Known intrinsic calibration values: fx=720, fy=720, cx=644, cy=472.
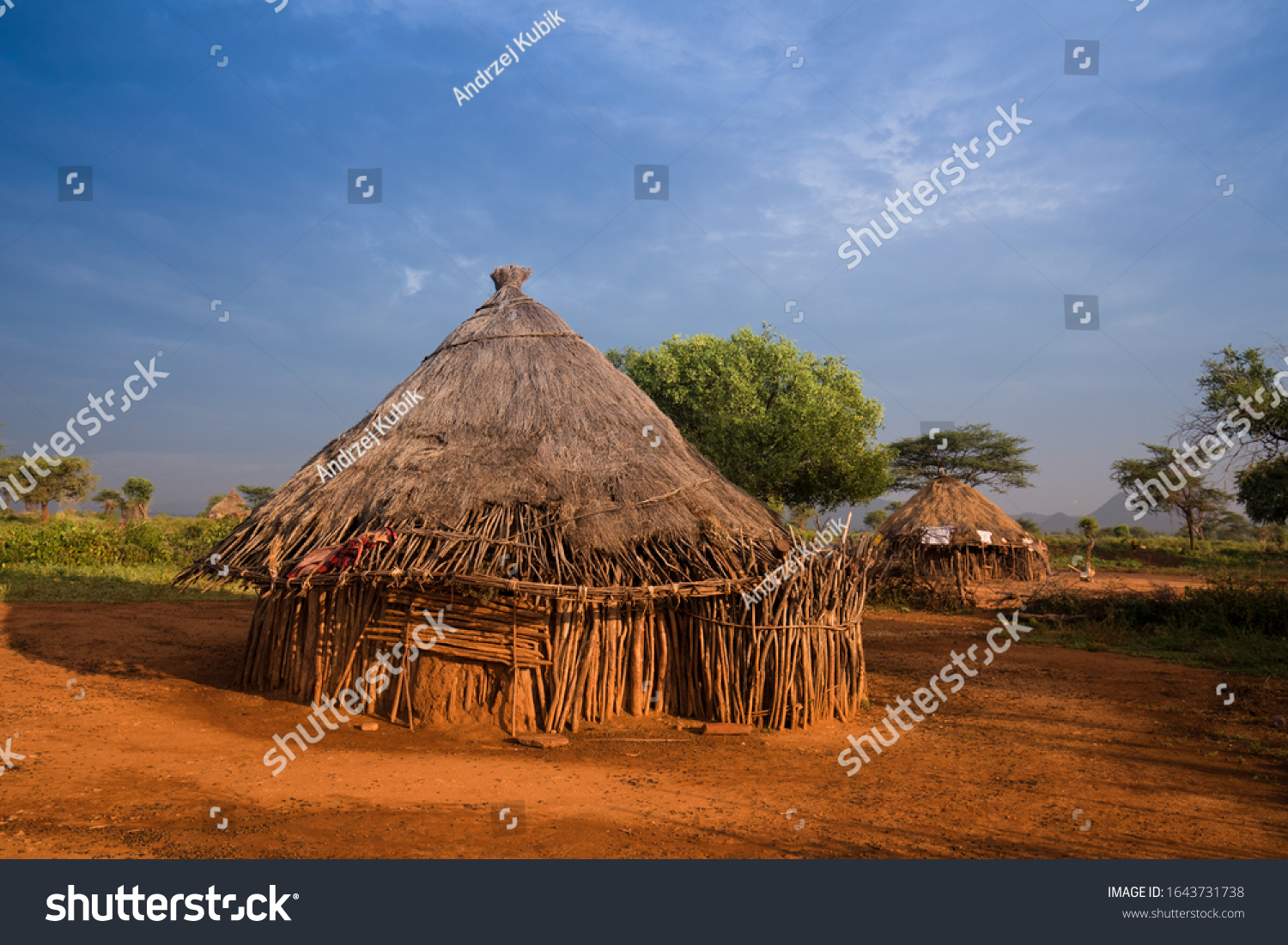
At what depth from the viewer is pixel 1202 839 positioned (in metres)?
4.61

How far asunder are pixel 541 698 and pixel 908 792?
10.9 feet

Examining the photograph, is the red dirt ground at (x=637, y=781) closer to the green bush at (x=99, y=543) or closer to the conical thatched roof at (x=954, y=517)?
the green bush at (x=99, y=543)

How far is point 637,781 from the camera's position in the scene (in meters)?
5.55

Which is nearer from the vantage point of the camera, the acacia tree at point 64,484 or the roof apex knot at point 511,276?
the roof apex knot at point 511,276

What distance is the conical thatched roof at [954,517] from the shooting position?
735 inches

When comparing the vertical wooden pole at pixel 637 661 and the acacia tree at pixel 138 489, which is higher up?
the acacia tree at pixel 138 489

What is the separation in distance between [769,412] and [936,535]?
5.31 meters

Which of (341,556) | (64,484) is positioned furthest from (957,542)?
(64,484)

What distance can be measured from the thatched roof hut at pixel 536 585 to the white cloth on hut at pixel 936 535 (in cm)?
1127

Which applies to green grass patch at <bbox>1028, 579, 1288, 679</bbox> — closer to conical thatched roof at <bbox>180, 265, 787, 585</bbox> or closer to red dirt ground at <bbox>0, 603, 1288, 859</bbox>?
red dirt ground at <bbox>0, 603, 1288, 859</bbox>

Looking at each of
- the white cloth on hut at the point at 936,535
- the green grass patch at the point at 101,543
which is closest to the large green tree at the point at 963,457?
the white cloth on hut at the point at 936,535

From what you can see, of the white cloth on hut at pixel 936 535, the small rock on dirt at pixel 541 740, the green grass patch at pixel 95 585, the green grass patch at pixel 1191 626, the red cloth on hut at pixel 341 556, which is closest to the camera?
the small rock on dirt at pixel 541 740

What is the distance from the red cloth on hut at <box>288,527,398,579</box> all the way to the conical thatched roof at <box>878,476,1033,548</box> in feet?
49.7

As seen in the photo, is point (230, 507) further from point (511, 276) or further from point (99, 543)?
point (511, 276)
